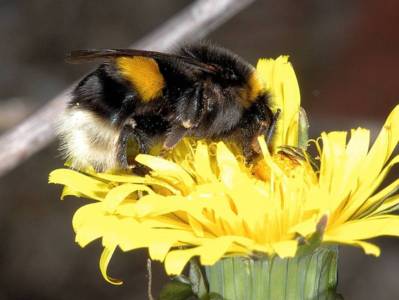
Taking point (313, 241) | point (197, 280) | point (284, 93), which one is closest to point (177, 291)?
point (197, 280)

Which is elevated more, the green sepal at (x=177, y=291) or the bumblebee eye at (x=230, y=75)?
the bumblebee eye at (x=230, y=75)

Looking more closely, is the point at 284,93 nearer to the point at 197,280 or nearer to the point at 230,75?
the point at 230,75

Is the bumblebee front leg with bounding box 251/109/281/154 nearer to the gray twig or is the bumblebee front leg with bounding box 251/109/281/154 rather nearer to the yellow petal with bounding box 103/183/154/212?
the yellow petal with bounding box 103/183/154/212

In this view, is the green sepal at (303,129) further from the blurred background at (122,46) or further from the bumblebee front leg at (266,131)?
the blurred background at (122,46)

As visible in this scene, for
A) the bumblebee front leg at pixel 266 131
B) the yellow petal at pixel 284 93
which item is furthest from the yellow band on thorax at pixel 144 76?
the yellow petal at pixel 284 93

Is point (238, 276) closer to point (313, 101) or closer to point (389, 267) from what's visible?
point (389, 267)

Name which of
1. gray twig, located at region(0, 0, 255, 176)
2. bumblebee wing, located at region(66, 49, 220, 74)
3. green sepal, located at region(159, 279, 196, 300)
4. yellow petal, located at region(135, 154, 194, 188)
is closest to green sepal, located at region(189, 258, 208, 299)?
green sepal, located at region(159, 279, 196, 300)
